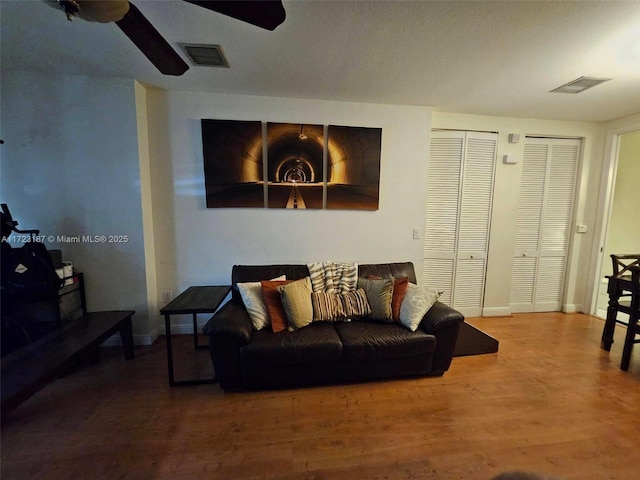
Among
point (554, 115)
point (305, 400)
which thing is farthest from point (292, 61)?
point (554, 115)

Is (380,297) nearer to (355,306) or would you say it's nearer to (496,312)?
(355,306)

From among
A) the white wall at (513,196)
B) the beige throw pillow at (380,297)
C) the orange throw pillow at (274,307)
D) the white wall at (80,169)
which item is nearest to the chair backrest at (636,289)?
the white wall at (513,196)

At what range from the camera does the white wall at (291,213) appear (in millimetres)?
2684

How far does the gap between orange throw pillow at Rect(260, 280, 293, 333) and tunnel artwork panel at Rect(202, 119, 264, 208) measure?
0.98 m

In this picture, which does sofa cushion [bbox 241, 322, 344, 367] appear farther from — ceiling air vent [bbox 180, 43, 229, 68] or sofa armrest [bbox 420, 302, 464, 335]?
ceiling air vent [bbox 180, 43, 229, 68]

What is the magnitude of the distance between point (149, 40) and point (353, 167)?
2.00 meters

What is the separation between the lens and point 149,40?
130 cm

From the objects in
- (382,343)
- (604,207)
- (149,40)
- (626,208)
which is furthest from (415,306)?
(626,208)

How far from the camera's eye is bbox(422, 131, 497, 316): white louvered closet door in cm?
319

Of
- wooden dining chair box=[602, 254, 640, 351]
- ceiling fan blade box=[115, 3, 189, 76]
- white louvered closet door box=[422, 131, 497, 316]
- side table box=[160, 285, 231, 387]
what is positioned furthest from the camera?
white louvered closet door box=[422, 131, 497, 316]

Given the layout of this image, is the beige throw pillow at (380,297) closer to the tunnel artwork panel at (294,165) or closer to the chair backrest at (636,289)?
the tunnel artwork panel at (294,165)

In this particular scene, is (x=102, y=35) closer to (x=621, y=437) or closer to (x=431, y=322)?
(x=431, y=322)

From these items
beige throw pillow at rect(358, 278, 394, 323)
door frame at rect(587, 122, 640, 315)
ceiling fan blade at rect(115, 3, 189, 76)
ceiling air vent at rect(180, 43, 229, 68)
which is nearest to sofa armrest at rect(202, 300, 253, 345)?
beige throw pillow at rect(358, 278, 394, 323)

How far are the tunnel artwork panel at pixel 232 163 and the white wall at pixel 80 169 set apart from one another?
2.13 ft
